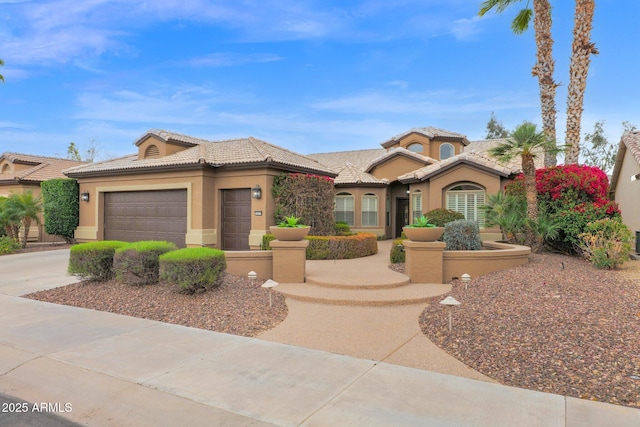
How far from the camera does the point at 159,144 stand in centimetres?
1727

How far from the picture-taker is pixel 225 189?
50.7ft

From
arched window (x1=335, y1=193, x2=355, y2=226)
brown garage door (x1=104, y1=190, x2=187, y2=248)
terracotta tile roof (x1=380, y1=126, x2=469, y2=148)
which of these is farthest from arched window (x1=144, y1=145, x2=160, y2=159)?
terracotta tile roof (x1=380, y1=126, x2=469, y2=148)

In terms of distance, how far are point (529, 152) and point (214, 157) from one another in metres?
11.4

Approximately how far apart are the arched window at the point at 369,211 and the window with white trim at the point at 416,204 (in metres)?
2.40

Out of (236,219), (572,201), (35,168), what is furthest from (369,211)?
(35,168)

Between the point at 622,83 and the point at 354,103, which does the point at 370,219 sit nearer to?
the point at 354,103

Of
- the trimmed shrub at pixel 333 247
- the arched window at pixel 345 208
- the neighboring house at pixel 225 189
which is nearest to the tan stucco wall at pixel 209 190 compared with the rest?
the neighboring house at pixel 225 189

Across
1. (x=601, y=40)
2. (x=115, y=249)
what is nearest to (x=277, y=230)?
(x=115, y=249)

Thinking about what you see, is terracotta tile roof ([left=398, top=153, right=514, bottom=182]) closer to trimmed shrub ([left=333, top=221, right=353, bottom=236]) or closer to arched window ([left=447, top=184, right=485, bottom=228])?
arched window ([left=447, top=184, right=485, bottom=228])

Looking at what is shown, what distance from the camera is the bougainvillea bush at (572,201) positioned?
39.7 feet

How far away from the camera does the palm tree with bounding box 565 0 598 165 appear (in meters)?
15.0

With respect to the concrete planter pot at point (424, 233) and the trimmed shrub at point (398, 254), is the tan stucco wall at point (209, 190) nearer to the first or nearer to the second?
the trimmed shrub at point (398, 254)

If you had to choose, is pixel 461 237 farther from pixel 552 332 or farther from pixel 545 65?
pixel 545 65

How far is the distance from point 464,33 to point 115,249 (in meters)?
16.8
